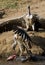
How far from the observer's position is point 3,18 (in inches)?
758

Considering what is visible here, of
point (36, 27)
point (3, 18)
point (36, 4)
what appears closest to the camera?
point (36, 27)

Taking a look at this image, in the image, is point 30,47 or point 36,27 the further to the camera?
point 36,27

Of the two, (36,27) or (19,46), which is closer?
(19,46)

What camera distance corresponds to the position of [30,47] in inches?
628

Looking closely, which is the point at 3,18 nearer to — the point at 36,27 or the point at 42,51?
the point at 36,27

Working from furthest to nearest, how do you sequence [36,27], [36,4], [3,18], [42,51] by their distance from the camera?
[36,4] → [3,18] → [36,27] → [42,51]

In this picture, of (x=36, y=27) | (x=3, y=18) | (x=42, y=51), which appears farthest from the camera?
(x=3, y=18)

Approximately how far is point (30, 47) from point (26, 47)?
0.83 feet

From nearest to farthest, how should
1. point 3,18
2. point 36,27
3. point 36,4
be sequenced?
1. point 36,27
2. point 3,18
3. point 36,4

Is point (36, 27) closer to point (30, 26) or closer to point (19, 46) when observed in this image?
point (30, 26)

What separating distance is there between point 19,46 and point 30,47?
0.41 metres

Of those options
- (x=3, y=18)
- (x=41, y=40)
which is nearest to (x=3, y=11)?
(x=3, y=18)

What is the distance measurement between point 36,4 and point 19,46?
16.6 ft

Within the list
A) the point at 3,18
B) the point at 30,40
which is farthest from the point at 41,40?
the point at 3,18
